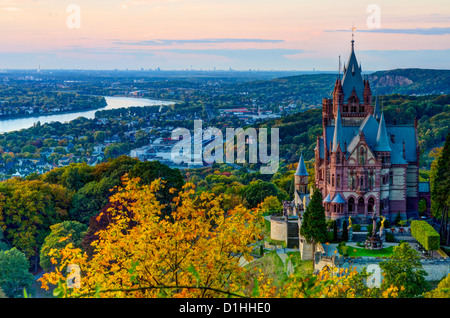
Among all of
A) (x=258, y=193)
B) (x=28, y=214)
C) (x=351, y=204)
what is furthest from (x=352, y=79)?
(x=28, y=214)

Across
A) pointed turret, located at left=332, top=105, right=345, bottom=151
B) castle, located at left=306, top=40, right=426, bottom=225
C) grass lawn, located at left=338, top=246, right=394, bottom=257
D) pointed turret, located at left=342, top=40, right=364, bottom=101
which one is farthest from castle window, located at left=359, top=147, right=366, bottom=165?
grass lawn, located at left=338, top=246, right=394, bottom=257

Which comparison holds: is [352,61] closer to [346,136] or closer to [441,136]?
[346,136]

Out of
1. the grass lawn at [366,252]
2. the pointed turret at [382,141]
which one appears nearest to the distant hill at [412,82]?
the pointed turret at [382,141]

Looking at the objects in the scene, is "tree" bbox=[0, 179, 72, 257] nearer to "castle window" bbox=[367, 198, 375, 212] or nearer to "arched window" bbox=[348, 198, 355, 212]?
"arched window" bbox=[348, 198, 355, 212]

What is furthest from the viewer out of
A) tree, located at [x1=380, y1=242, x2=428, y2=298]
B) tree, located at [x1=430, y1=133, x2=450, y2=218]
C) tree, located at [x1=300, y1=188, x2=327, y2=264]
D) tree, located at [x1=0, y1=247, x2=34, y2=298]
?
tree, located at [x1=430, y1=133, x2=450, y2=218]

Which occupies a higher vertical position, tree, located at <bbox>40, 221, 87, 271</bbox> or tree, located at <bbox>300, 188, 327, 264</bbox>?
tree, located at <bbox>300, 188, 327, 264</bbox>

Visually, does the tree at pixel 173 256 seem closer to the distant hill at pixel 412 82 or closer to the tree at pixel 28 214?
the tree at pixel 28 214

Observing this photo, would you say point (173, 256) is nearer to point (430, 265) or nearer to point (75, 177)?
point (430, 265)
